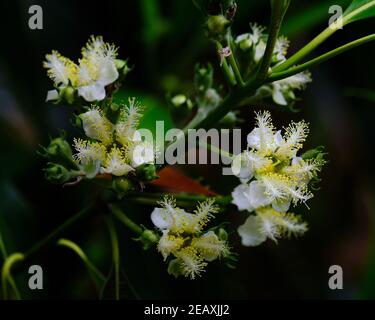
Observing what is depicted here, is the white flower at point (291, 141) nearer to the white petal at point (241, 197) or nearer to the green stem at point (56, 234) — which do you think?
the white petal at point (241, 197)

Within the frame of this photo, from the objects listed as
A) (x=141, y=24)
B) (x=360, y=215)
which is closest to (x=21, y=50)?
(x=141, y=24)

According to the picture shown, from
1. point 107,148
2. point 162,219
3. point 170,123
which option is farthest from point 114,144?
point 170,123

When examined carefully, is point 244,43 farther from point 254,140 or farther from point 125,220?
point 125,220

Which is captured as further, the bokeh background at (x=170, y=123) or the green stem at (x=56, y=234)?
the bokeh background at (x=170, y=123)

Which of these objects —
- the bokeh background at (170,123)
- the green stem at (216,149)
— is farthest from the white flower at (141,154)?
the bokeh background at (170,123)

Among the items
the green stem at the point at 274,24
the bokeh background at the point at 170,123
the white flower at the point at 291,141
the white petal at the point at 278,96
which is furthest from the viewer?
the bokeh background at the point at 170,123

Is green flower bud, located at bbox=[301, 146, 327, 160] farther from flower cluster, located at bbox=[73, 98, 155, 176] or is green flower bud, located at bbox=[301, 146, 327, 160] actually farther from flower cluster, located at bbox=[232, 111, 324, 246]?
flower cluster, located at bbox=[73, 98, 155, 176]

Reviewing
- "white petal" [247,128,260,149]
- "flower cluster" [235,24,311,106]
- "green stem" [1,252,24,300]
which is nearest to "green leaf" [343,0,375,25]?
"flower cluster" [235,24,311,106]

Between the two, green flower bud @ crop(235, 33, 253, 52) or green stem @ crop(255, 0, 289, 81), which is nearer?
green stem @ crop(255, 0, 289, 81)
